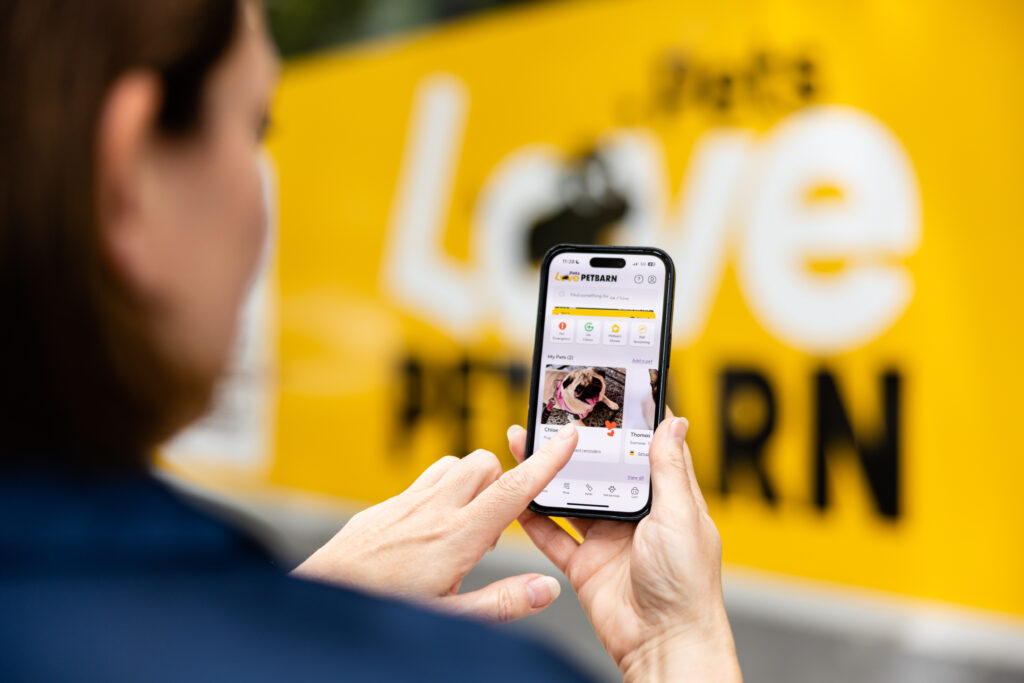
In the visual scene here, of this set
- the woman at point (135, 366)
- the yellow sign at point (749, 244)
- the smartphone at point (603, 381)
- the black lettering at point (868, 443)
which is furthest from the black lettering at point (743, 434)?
the woman at point (135, 366)

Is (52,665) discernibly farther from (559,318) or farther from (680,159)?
(680,159)

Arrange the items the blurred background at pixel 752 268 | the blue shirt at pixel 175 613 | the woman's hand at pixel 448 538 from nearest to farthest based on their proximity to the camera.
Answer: the blue shirt at pixel 175 613
the woman's hand at pixel 448 538
the blurred background at pixel 752 268

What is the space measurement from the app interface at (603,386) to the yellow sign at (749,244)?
5.66 ft

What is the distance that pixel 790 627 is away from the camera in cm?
282

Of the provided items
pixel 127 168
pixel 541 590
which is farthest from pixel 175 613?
pixel 541 590

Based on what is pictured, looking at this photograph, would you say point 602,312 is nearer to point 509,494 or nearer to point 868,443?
point 509,494

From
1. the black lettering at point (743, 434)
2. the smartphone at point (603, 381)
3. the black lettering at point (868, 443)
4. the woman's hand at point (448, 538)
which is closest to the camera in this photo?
the woman's hand at point (448, 538)

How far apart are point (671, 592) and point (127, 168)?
0.74 metres

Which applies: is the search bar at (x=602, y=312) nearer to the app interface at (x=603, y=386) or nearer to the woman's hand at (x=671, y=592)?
the app interface at (x=603, y=386)

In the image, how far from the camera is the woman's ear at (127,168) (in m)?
0.52

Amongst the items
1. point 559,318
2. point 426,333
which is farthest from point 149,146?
point 426,333

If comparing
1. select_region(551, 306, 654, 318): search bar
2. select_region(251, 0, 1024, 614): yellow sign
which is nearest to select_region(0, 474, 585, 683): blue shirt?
select_region(551, 306, 654, 318): search bar

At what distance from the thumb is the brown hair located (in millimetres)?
505

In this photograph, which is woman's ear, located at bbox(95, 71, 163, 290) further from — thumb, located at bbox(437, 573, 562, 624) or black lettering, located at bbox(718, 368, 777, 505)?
black lettering, located at bbox(718, 368, 777, 505)
